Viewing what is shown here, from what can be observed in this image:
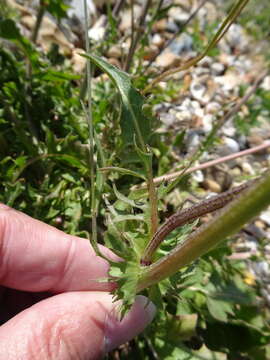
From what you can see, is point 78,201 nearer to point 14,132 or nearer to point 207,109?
point 14,132

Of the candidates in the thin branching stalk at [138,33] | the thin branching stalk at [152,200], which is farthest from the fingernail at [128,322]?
the thin branching stalk at [138,33]

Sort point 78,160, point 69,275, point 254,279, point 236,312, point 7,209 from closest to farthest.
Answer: point 7,209
point 69,275
point 78,160
point 236,312
point 254,279

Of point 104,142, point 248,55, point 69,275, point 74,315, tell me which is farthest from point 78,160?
point 248,55

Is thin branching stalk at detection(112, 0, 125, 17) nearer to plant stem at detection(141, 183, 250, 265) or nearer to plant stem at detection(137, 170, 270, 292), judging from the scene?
plant stem at detection(141, 183, 250, 265)

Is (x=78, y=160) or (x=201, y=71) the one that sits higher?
(x=201, y=71)

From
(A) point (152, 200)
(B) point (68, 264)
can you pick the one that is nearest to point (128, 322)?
(B) point (68, 264)

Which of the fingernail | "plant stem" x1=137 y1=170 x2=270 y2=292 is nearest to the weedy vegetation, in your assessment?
the fingernail

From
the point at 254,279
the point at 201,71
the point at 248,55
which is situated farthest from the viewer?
the point at 248,55
